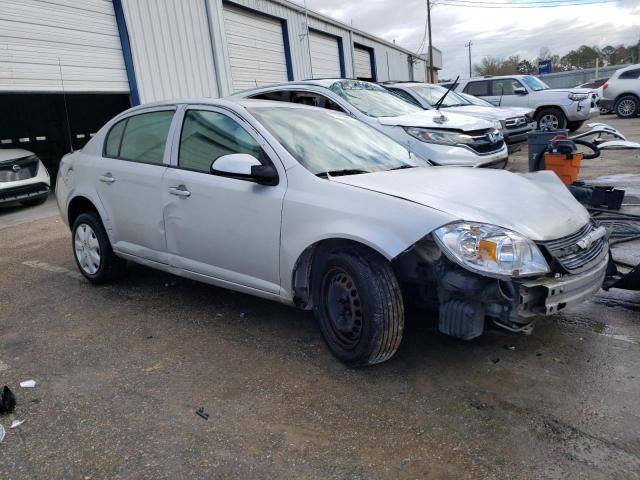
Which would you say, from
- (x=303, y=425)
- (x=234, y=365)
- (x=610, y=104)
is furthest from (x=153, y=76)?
(x=610, y=104)

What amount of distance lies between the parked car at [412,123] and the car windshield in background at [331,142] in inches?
109

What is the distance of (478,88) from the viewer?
15.7 meters

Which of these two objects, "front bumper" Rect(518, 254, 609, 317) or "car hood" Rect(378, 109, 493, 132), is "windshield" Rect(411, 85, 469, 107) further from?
"front bumper" Rect(518, 254, 609, 317)

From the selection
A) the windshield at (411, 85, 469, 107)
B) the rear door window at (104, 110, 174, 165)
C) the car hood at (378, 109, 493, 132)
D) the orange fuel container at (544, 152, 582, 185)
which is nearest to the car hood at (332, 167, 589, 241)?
the rear door window at (104, 110, 174, 165)

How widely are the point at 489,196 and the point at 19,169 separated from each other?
9.40 metres

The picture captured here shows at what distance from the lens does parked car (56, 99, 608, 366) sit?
8.97 feet

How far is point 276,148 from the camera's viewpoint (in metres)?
3.42

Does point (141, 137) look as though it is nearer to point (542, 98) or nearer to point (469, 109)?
point (469, 109)

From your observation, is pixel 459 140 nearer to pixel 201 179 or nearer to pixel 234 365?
pixel 201 179

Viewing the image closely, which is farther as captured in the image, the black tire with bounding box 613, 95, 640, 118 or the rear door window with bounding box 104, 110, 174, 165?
the black tire with bounding box 613, 95, 640, 118

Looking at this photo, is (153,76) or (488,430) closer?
(488,430)

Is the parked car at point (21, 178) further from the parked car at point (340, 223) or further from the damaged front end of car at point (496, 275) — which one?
the damaged front end of car at point (496, 275)

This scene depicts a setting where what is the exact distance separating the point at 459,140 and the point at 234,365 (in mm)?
4990

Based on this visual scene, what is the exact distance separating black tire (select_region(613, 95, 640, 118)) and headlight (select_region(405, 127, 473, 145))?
15548 mm
